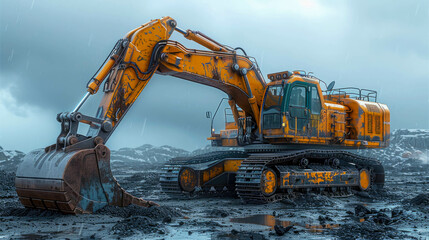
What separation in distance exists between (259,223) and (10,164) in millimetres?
39937

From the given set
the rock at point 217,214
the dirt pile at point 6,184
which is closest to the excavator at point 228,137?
the rock at point 217,214

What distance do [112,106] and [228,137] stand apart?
586cm

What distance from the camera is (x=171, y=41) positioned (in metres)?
11.9

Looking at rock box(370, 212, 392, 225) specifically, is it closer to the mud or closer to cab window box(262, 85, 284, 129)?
the mud

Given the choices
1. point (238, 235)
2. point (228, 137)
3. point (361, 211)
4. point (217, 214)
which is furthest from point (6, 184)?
point (238, 235)

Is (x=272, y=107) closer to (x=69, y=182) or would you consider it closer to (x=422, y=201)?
(x=422, y=201)

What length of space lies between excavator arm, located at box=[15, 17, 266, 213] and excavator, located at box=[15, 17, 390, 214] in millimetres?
22

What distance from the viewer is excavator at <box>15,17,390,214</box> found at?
9734mm

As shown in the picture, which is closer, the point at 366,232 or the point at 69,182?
the point at 366,232

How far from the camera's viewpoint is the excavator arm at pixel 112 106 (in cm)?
943

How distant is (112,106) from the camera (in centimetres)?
1067

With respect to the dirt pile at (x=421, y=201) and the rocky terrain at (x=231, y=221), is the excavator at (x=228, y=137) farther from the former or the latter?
the dirt pile at (x=421, y=201)

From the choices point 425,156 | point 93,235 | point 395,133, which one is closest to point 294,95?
point 93,235

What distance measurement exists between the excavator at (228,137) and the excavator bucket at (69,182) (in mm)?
20
